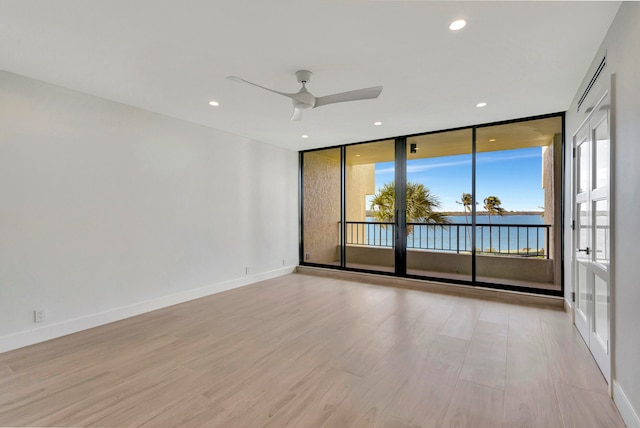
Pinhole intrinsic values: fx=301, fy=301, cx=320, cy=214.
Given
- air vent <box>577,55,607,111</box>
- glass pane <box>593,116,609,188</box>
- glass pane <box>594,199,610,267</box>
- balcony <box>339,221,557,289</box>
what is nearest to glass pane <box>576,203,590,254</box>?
Result: glass pane <box>594,199,610,267</box>

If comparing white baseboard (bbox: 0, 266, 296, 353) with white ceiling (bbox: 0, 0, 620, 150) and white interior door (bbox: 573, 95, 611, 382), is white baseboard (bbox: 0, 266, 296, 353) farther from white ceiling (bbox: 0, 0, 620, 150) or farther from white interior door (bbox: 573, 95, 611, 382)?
white interior door (bbox: 573, 95, 611, 382)

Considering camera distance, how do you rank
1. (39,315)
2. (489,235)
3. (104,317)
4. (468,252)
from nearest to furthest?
(39,315), (104,317), (489,235), (468,252)

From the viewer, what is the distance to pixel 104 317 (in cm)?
346

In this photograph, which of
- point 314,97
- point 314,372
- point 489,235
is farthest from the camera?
point 489,235

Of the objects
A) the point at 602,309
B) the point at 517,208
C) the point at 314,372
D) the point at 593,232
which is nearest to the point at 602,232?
the point at 593,232

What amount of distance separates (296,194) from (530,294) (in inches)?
176

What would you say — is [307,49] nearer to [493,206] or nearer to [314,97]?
[314,97]

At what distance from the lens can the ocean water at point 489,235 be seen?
17.9ft

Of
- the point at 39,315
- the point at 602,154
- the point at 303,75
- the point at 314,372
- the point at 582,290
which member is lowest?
the point at 314,372

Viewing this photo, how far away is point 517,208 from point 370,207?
2.89 meters

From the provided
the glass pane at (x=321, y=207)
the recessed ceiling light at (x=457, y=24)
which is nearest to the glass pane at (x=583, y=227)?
the recessed ceiling light at (x=457, y=24)

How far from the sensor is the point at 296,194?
6594mm

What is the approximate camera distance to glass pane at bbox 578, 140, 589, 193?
292 centimetres

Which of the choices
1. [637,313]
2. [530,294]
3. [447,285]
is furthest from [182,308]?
[530,294]
